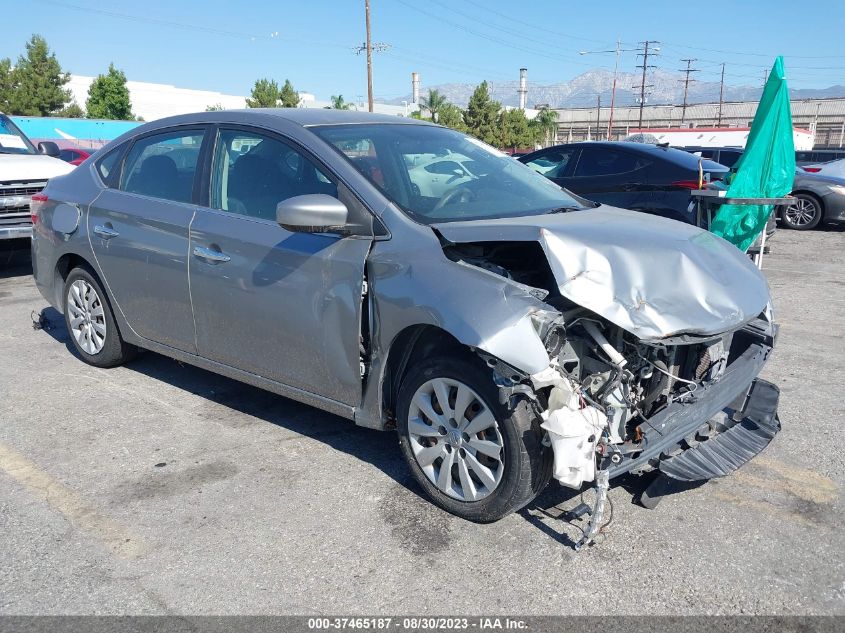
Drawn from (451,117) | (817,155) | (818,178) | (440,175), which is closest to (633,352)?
(440,175)

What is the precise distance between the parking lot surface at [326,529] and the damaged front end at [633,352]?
11.5 inches

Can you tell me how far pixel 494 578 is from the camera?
2953 mm

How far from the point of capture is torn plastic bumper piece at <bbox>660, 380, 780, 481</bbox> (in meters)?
3.27

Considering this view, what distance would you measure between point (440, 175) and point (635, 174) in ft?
19.9

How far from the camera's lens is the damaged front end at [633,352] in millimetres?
2969

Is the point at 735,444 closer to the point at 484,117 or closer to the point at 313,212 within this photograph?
the point at 313,212

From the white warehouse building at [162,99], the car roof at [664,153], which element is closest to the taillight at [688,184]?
the car roof at [664,153]

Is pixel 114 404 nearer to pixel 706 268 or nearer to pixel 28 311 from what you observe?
pixel 28 311

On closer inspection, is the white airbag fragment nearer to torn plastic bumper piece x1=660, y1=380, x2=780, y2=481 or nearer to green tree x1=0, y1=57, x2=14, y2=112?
torn plastic bumper piece x1=660, y1=380, x2=780, y2=481

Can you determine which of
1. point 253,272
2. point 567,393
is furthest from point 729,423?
point 253,272

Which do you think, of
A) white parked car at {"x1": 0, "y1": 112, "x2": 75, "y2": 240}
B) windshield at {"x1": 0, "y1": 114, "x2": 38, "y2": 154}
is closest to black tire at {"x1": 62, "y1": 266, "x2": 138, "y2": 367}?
white parked car at {"x1": 0, "y1": 112, "x2": 75, "y2": 240}

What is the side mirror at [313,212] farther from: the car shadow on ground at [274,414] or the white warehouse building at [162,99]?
the white warehouse building at [162,99]

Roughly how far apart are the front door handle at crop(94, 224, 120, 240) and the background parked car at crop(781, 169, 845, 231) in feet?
40.9

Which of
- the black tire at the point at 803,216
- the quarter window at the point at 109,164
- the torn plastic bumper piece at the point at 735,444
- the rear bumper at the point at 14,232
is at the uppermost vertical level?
the quarter window at the point at 109,164
